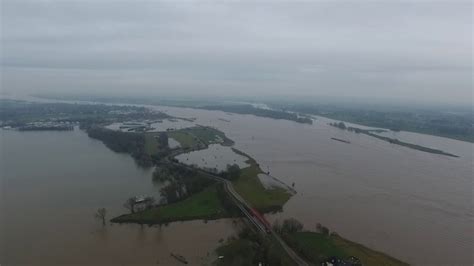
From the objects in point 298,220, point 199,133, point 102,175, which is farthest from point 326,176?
point 199,133

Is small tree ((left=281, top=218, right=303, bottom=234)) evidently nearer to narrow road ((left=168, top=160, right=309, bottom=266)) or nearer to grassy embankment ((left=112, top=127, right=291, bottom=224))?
narrow road ((left=168, top=160, right=309, bottom=266))

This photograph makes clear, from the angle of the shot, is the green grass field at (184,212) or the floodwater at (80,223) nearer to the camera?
the floodwater at (80,223)

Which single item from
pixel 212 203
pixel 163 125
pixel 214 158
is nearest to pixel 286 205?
pixel 212 203

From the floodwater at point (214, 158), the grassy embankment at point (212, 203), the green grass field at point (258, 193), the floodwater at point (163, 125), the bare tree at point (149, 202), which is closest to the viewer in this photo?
the grassy embankment at point (212, 203)

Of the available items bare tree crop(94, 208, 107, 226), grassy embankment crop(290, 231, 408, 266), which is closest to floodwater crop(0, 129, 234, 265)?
bare tree crop(94, 208, 107, 226)

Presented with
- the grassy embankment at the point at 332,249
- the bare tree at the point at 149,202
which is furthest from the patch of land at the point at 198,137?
the grassy embankment at the point at 332,249

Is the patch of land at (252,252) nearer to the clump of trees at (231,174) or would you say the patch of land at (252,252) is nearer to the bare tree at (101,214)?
the bare tree at (101,214)

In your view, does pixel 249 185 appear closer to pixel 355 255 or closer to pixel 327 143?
pixel 355 255
